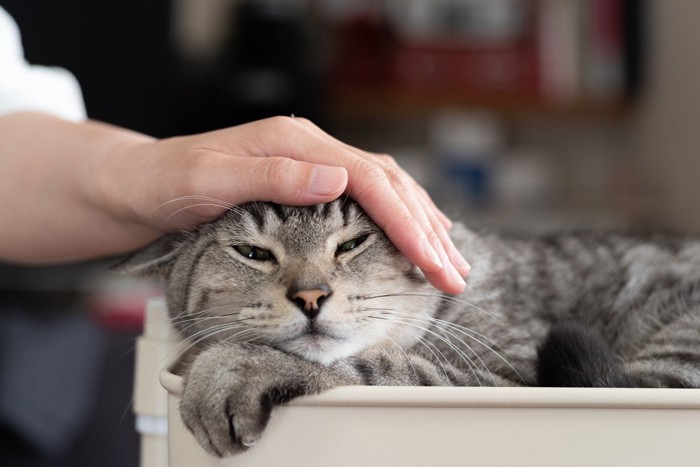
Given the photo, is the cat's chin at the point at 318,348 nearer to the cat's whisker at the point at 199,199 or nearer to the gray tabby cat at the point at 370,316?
the gray tabby cat at the point at 370,316

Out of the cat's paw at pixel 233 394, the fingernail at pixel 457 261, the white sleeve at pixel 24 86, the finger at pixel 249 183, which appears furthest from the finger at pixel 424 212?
the white sleeve at pixel 24 86

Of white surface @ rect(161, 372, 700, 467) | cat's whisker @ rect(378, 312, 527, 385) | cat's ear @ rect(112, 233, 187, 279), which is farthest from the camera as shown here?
cat's ear @ rect(112, 233, 187, 279)

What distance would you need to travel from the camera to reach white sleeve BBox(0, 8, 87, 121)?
1286 millimetres

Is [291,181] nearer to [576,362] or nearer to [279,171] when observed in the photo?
[279,171]

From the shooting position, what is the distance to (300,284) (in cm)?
88

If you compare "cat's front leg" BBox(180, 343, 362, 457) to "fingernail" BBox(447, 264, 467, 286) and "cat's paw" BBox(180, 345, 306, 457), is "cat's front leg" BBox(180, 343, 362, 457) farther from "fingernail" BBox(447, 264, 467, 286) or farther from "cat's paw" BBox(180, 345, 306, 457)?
"fingernail" BBox(447, 264, 467, 286)

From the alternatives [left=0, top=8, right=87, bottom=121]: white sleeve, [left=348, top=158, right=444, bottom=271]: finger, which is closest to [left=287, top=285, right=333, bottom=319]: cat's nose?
[left=348, top=158, right=444, bottom=271]: finger

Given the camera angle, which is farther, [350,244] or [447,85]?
[447,85]

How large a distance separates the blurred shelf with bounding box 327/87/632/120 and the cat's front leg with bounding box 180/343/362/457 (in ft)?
8.20

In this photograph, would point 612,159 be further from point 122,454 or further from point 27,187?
point 27,187

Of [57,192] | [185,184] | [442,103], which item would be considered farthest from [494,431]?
[442,103]

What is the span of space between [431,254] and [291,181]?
0.17m

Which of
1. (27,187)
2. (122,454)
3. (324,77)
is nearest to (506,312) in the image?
(27,187)

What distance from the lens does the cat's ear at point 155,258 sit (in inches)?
42.4
